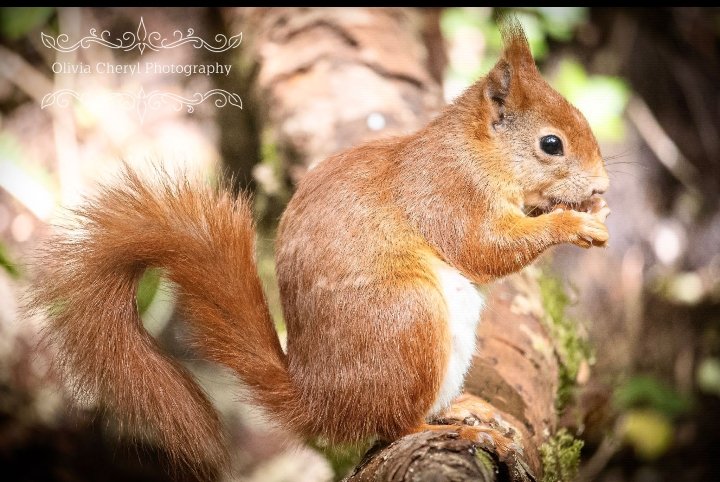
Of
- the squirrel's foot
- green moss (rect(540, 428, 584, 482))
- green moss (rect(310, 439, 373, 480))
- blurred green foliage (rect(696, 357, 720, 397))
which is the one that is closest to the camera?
the squirrel's foot

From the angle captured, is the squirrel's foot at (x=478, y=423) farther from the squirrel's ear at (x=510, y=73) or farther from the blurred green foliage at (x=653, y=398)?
the blurred green foliage at (x=653, y=398)

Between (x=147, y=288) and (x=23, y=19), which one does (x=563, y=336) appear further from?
(x=23, y=19)

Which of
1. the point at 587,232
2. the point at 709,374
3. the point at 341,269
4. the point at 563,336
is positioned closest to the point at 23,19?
the point at 341,269

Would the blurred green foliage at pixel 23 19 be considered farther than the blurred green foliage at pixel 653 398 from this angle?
No

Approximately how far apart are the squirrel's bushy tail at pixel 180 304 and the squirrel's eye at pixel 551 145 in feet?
1.73

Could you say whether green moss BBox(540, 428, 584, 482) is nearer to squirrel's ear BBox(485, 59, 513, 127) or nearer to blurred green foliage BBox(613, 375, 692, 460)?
blurred green foliage BBox(613, 375, 692, 460)

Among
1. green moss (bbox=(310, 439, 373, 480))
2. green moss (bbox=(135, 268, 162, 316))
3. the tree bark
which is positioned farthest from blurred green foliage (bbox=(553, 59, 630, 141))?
green moss (bbox=(135, 268, 162, 316))

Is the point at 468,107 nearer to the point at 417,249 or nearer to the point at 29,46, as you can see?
the point at 417,249

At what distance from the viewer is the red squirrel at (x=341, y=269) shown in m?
1.07

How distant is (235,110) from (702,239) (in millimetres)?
1268

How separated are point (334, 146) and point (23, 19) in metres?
0.70

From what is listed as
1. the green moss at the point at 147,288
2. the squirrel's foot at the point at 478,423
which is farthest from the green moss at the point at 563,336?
the green moss at the point at 147,288

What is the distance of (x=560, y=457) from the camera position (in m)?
1.33

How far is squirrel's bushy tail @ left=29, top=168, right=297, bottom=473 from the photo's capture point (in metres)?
1.08
